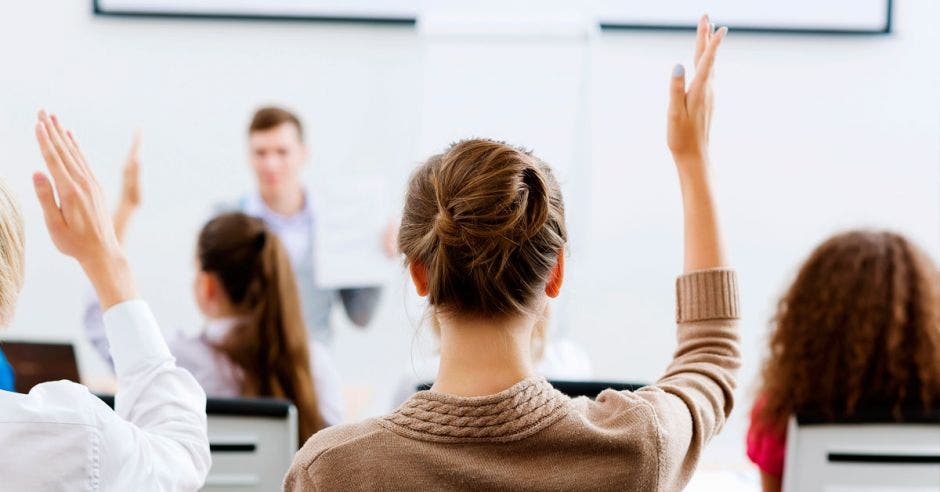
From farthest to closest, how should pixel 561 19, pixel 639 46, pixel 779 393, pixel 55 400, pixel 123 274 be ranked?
pixel 639 46, pixel 561 19, pixel 779 393, pixel 123 274, pixel 55 400

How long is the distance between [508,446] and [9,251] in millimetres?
486

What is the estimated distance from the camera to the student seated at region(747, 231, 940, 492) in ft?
5.39

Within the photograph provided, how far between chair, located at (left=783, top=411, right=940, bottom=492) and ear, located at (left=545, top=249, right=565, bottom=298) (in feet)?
2.61

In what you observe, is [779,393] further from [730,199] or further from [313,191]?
[313,191]

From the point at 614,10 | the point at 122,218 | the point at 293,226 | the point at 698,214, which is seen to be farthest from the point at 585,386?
the point at 614,10

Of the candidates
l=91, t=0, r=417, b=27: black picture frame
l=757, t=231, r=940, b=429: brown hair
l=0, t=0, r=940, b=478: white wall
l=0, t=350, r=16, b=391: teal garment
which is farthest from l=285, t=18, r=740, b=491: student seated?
l=91, t=0, r=417, b=27: black picture frame

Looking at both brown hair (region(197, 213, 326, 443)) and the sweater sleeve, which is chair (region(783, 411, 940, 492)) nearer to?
the sweater sleeve

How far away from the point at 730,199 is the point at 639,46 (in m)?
0.65

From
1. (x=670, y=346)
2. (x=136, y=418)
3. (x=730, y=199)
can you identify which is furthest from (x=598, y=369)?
(x=136, y=418)

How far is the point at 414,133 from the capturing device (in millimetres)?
3182

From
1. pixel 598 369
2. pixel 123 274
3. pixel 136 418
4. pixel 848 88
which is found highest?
pixel 848 88

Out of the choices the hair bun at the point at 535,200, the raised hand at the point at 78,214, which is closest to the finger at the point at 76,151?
the raised hand at the point at 78,214

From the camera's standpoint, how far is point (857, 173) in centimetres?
326

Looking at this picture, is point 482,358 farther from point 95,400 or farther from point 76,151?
point 76,151
